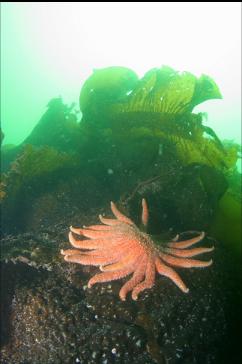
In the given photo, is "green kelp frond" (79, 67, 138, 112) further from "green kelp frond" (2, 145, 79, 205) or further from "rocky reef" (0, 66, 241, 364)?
"green kelp frond" (2, 145, 79, 205)

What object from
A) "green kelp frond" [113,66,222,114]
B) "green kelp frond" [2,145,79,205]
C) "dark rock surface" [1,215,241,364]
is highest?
"green kelp frond" [113,66,222,114]

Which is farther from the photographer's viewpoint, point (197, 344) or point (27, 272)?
point (27, 272)

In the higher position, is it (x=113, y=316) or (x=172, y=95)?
(x=172, y=95)

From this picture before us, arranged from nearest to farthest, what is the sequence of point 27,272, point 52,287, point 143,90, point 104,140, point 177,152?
point 52,287
point 27,272
point 177,152
point 143,90
point 104,140

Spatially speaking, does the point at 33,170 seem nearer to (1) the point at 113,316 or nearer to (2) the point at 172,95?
(2) the point at 172,95

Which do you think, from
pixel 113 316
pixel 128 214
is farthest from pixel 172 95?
pixel 113 316

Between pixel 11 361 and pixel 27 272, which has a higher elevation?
pixel 27 272

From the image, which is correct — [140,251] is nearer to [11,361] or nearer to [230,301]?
[230,301]

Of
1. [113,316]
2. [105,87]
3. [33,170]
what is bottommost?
[113,316]

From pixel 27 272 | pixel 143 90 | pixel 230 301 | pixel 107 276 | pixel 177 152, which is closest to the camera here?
pixel 107 276

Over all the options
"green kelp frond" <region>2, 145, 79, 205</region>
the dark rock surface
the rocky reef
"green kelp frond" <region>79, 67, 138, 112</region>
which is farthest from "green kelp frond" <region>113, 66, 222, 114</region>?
the dark rock surface

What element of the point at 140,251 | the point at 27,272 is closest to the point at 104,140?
the point at 27,272
